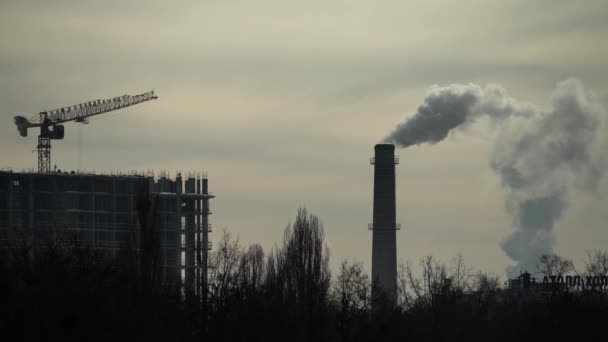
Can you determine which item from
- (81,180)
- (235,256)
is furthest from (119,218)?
(235,256)

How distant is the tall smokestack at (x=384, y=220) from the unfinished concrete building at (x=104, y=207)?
23.5 metres

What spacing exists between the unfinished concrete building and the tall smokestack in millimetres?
23507

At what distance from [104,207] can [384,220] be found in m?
38.6

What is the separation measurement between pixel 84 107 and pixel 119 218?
775 inches

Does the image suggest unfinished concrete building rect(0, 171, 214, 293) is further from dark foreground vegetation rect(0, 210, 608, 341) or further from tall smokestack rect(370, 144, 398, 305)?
dark foreground vegetation rect(0, 210, 608, 341)

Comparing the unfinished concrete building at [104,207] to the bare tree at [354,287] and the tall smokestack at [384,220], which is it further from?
the bare tree at [354,287]

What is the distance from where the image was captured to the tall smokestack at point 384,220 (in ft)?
339

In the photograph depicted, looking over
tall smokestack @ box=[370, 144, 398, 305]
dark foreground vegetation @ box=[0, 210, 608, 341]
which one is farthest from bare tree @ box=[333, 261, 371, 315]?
tall smokestack @ box=[370, 144, 398, 305]

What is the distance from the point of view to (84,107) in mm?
144500

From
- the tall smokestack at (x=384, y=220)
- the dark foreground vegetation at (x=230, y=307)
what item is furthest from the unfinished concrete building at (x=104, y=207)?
the dark foreground vegetation at (x=230, y=307)

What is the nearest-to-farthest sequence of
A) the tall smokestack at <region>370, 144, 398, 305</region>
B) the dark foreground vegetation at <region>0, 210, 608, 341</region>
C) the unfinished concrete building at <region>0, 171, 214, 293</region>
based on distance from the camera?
the dark foreground vegetation at <region>0, 210, 608, 341</region>, the tall smokestack at <region>370, 144, 398, 305</region>, the unfinished concrete building at <region>0, 171, 214, 293</region>

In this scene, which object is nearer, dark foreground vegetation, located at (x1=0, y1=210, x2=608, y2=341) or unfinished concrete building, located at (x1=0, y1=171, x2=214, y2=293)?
dark foreground vegetation, located at (x1=0, y1=210, x2=608, y2=341)

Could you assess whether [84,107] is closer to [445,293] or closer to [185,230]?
[185,230]

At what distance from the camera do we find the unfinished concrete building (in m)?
124
